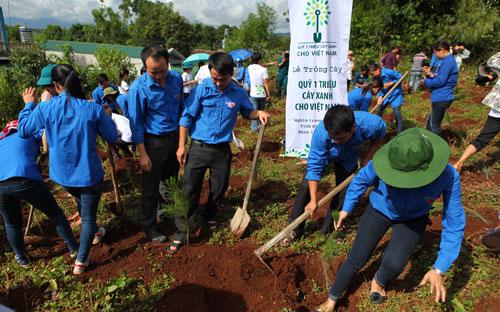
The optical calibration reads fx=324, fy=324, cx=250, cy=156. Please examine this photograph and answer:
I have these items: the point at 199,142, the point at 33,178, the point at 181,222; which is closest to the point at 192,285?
the point at 181,222

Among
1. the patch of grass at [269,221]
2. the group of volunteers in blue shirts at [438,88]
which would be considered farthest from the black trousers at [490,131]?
the patch of grass at [269,221]

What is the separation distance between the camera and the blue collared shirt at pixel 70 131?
101 inches

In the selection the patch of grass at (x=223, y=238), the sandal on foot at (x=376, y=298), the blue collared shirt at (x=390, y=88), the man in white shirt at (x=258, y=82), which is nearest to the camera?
the sandal on foot at (x=376, y=298)

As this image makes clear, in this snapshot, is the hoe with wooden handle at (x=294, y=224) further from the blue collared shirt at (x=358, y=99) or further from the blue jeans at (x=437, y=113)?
the blue jeans at (x=437, y=113)

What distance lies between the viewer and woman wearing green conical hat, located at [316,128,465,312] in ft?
5.95

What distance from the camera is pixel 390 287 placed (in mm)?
2760

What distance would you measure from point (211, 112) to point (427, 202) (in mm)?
1974

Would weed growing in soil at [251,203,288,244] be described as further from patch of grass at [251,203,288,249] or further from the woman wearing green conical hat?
the woman wearing green conical hat

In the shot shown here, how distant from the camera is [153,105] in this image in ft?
10.0

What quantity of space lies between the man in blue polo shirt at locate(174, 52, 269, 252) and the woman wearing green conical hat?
1.38m

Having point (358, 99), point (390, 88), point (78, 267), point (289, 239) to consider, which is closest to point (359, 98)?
point (358, 99)

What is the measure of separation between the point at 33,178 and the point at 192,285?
1651mm

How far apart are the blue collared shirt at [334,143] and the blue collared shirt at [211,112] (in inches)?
34.9

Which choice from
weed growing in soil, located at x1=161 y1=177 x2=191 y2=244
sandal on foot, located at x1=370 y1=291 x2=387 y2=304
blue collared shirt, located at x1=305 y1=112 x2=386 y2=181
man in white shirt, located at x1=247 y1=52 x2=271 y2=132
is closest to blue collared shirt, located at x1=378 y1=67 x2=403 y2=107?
man in white shirt, located at x1=247 y1=52 x2=271 y2=132
